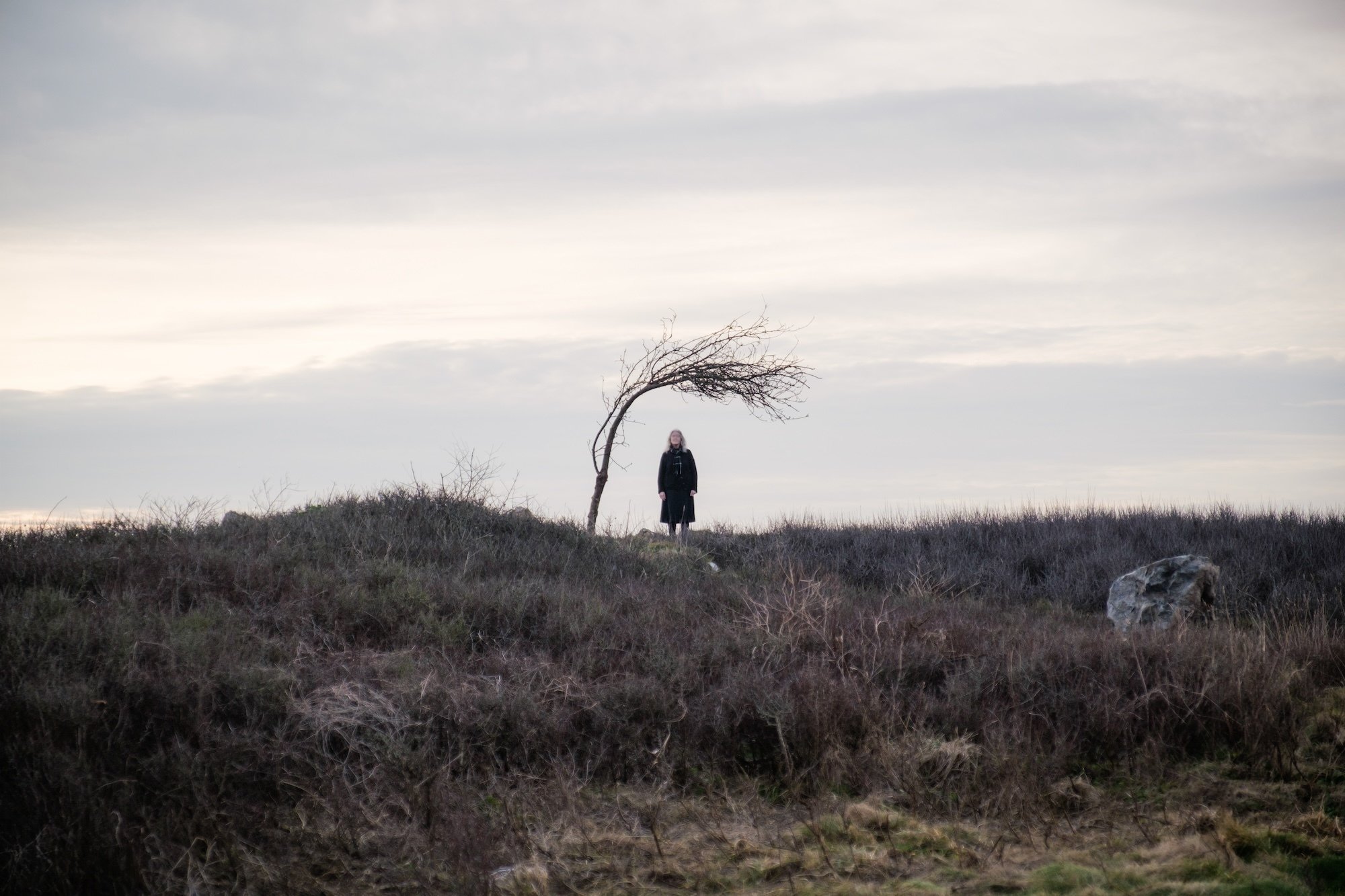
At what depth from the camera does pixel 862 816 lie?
574 centimetres

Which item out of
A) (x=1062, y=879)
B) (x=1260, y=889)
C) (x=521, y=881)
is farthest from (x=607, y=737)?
(x=1260, y=889)

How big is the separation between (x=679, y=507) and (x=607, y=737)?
449 inches

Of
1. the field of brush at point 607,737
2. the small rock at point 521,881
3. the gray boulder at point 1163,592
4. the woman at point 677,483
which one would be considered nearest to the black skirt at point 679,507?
the woman at point 677,483

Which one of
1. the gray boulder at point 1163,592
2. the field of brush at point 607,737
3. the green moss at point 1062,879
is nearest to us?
the green moss at point 1062,879

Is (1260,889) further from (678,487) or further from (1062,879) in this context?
(678,487)

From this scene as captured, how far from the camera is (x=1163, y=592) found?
1123 centimetres

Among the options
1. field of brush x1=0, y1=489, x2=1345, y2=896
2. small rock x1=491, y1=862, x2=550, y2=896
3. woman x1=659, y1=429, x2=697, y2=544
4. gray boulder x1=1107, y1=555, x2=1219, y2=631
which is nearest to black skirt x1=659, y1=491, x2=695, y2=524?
woman x1=659, y1=429, x2=697, y2=544

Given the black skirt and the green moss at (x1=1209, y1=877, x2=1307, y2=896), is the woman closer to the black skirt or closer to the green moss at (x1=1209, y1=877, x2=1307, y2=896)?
the black skirt

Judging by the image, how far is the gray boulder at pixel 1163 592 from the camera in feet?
36.0

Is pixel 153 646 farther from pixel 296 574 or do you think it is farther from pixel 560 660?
pixel 560 660

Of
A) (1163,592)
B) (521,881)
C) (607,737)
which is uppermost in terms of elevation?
(1163,592)

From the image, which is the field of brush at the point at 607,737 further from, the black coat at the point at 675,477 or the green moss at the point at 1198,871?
the black coat at the point at 675,477

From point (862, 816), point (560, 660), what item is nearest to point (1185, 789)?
point (862, 816)

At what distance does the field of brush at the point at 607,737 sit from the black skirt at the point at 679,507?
7122 mm
